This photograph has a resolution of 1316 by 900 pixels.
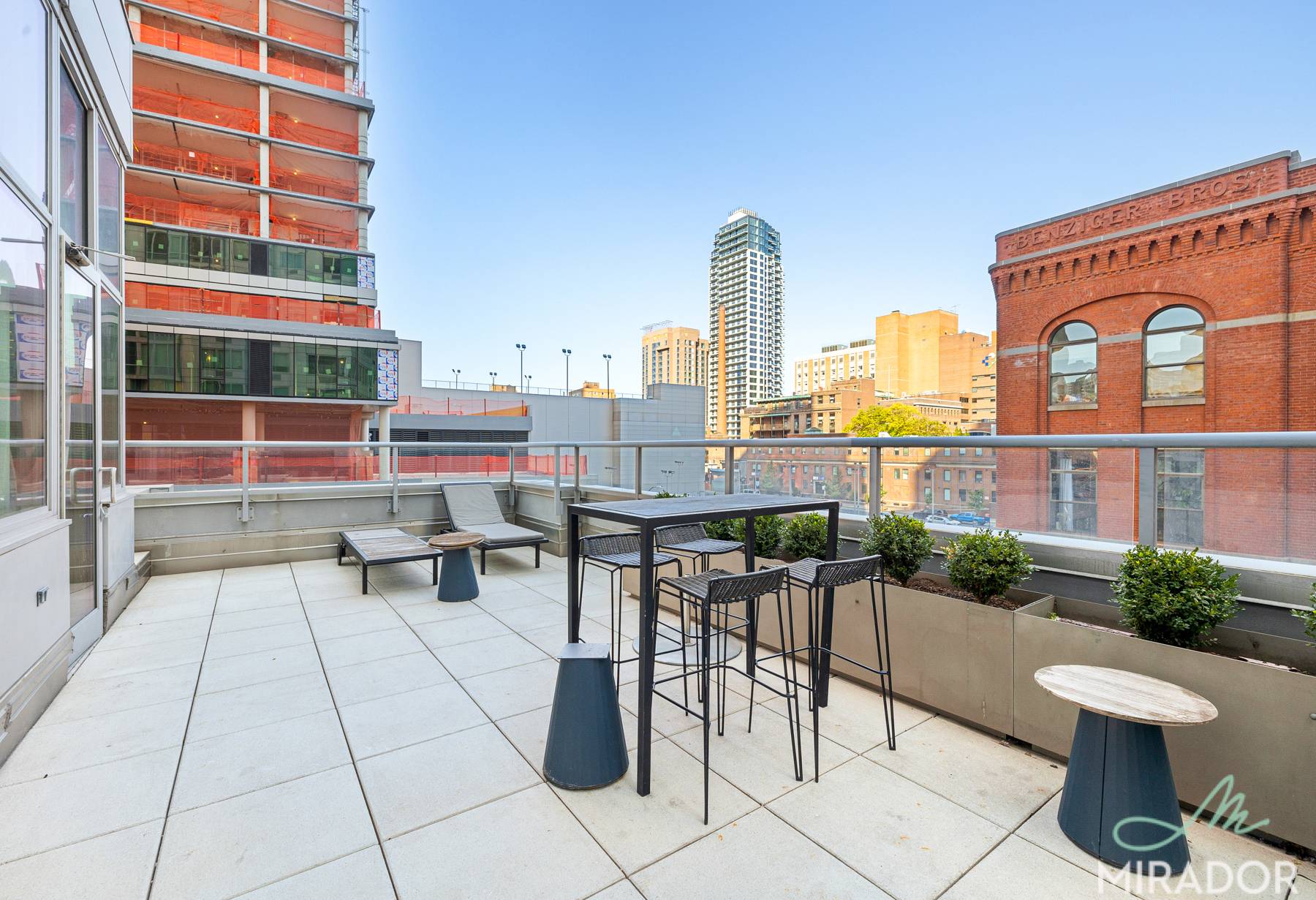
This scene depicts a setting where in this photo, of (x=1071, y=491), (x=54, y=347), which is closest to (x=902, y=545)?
(x=1071, y=491)

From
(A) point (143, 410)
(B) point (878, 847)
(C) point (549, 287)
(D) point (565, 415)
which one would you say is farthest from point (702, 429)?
(B) point (878, 847)

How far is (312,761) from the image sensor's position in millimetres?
2451

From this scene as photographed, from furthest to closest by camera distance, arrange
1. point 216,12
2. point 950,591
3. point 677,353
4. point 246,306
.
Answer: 1. point 677,353
2. point 246,306
3. point 216,12
4. point 950,591

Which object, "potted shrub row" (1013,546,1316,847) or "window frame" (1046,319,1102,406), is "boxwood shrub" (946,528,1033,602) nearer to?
"potted shrub row" (1013,546,1316,847)

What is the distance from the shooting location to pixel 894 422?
2275 inches

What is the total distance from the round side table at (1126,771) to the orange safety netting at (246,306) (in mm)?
30482

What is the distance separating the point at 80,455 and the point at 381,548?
2.36 m

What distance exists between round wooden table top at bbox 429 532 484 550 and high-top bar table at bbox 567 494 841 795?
8.64 feet

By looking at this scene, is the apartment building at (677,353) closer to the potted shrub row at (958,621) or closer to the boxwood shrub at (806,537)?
the boxwood shrub at (806,537)

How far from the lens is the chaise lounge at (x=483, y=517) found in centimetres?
628

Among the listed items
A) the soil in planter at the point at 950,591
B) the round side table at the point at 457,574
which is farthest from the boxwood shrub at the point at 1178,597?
the round side table at the point at 457,574

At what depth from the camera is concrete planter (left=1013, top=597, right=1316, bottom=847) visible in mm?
1855

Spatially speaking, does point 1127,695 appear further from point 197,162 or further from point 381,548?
point 197,162

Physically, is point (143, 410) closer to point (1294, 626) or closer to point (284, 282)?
point (284, 282)
